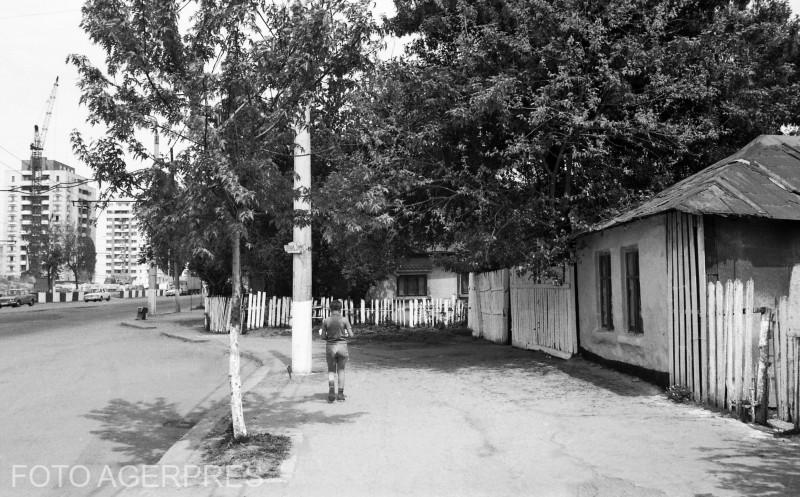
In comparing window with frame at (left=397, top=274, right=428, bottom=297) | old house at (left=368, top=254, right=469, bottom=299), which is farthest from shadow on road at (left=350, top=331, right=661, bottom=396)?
window with frame at (left=397, top=274, right=428, bottom=297)

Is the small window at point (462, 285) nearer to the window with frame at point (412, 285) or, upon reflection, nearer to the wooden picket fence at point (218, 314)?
the window with frame at point (412, 285)

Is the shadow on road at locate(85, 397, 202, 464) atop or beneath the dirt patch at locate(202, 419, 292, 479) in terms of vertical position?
beneath

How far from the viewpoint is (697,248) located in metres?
9.37

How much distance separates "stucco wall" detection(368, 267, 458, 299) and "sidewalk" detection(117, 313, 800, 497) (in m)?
18.6

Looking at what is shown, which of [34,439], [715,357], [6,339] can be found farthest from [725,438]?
[6,339]

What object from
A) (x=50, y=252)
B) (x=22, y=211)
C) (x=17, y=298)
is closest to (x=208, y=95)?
(x=17, y=298)

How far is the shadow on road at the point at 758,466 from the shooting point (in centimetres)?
553

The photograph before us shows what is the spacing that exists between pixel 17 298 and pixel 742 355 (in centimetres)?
6397

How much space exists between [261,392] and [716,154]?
10.3 metres

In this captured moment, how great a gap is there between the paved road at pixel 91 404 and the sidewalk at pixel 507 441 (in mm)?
1169

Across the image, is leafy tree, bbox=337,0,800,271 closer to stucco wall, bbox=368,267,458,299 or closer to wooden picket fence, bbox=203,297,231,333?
wooden picket fence, bbox=203,297,231,333

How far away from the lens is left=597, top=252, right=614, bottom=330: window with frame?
1298 cm

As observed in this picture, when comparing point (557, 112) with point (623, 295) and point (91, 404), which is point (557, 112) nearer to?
point (623, 295)

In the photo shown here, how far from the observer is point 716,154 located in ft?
45.5
